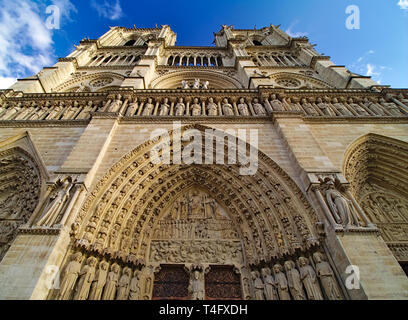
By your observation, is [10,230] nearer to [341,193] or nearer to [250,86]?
[341,193]

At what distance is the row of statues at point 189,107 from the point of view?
7730 mm

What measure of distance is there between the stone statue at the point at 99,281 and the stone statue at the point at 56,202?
127 centimetres

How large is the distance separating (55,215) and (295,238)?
4.91 meters

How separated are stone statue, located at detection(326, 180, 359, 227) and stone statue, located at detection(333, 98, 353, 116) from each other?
4.30 m

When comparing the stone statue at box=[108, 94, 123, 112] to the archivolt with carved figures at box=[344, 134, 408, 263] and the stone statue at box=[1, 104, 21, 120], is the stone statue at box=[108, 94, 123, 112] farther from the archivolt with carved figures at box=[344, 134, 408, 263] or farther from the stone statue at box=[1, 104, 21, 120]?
the archivolt with carved figures at box=[344, 134, 408, 263]

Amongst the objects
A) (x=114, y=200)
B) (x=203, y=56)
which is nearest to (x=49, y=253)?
(x=114, y=200)

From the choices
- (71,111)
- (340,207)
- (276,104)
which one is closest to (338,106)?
(276,104)

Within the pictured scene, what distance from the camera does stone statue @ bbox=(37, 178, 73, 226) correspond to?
4254 mm

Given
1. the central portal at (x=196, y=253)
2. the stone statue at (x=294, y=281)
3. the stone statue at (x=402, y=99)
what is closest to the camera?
the stone statue at (x=294, y=281)

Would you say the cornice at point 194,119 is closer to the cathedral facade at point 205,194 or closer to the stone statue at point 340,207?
the cathedral facade at point 205,194

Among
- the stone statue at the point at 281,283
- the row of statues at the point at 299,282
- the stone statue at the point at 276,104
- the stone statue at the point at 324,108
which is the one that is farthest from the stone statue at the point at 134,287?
the stone statue at the point at 324,108

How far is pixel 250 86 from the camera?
1052 centimetres

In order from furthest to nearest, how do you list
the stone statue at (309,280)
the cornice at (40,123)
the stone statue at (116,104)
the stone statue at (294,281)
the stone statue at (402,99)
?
the stone statue at (402,99) < the stone statue at (116,104) < the cornice at (40,123) < the stone statue at (294,281) < the stone statue at (309,280)
